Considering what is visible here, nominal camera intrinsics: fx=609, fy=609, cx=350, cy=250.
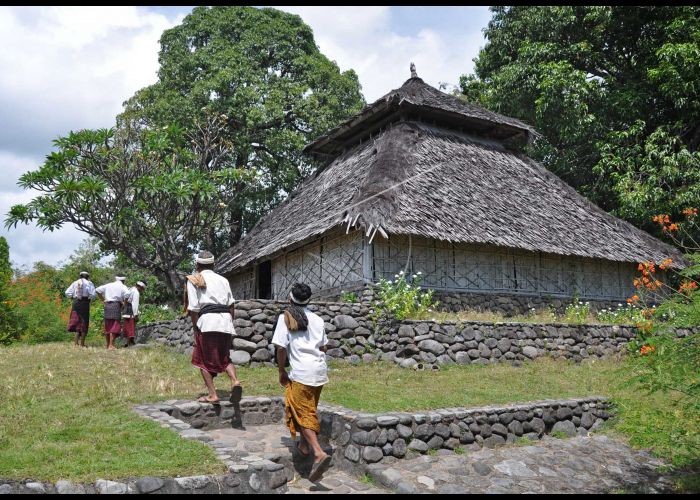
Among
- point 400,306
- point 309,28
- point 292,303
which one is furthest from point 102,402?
point 309,28

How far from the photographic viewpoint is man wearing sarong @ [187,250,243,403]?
23.7ft

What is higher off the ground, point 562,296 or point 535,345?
point 562,296

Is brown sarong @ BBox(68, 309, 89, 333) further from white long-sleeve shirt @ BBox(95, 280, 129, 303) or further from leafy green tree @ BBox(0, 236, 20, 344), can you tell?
leafy green tree @ BBox(0, 236, 20, 344)

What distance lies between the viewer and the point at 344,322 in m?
11.4

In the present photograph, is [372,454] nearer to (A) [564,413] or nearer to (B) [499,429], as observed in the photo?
(B) [499,429]

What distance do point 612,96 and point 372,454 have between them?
1855 centimetres

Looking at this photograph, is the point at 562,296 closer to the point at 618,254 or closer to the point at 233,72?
the point at 618,254

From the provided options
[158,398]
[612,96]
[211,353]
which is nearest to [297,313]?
[211,353]

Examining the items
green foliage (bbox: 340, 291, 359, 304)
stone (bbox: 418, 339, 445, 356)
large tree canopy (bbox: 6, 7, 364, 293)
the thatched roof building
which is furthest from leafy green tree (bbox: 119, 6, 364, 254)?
stone (bbox: 418, 339, 445, 356)

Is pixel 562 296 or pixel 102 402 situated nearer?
pixel 102 402

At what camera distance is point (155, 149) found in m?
15.8

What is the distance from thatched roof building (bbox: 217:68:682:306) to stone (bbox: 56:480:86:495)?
797 centimetres

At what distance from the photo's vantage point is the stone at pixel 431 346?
11188mm

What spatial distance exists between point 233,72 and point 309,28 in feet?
15.1
